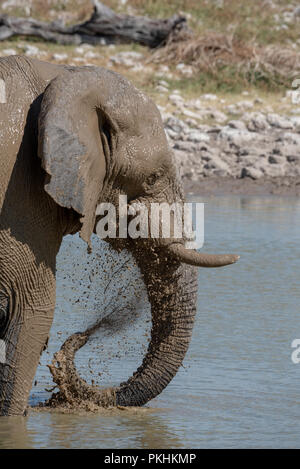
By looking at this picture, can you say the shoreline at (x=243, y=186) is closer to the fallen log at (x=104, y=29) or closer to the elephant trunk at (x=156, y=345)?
the fallen log at (x=104, y=29)

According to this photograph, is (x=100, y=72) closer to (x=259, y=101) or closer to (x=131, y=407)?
(x=131, y=407)

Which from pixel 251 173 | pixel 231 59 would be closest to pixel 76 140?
pixel 251 173

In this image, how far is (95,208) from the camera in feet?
16.3

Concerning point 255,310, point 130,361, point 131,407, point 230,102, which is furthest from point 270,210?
point 131,407

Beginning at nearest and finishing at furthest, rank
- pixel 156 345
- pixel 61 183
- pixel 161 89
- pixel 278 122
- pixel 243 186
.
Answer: pixel 61 183 → pixel 156 345 → pixel 243 186 → pixel 278 122 → pixel 161 89

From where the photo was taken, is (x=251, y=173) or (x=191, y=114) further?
(x=191, y=114)

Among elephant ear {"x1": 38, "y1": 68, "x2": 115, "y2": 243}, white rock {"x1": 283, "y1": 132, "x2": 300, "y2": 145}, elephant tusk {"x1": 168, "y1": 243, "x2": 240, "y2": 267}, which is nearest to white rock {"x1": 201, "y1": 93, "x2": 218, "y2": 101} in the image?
white rock {"x1": 283, "y1": 132, "x2": 300, "y2": 145}

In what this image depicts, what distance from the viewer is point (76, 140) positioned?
463cm

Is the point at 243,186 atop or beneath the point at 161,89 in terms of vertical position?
beneath

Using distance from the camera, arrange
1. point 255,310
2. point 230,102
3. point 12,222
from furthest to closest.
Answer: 1. point 230,102
2. point 255,310
3. point 12,222

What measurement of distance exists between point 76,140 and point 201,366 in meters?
2.46

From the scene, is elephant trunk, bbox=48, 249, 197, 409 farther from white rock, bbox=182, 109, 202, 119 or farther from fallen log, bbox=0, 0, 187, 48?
fallen log, bbox=0, 0, 187, 48

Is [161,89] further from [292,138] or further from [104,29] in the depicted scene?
[104,29]

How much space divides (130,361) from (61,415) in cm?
114
